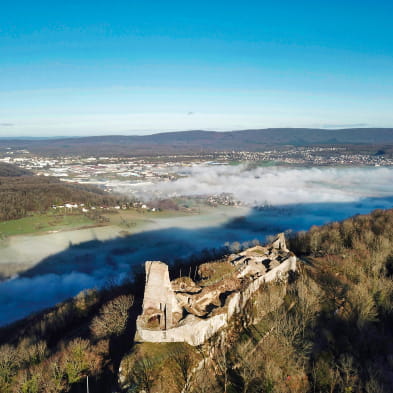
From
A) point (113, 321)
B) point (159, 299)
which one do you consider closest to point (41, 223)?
point (113, 321)

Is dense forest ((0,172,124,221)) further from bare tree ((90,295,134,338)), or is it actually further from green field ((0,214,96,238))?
bare tree ((90,295,134,338))

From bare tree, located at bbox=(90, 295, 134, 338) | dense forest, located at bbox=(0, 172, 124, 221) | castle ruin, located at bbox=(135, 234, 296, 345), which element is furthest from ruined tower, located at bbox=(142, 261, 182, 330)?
dense forest, located at bbox=(0, 172, 124, 221)

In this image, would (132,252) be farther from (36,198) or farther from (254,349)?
(36,198)

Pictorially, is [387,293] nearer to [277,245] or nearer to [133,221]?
[277,245]

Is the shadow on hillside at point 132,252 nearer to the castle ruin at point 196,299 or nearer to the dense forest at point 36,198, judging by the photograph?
the castle ruin at point 196,299

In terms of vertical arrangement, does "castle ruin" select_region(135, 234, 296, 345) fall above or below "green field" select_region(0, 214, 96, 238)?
above
